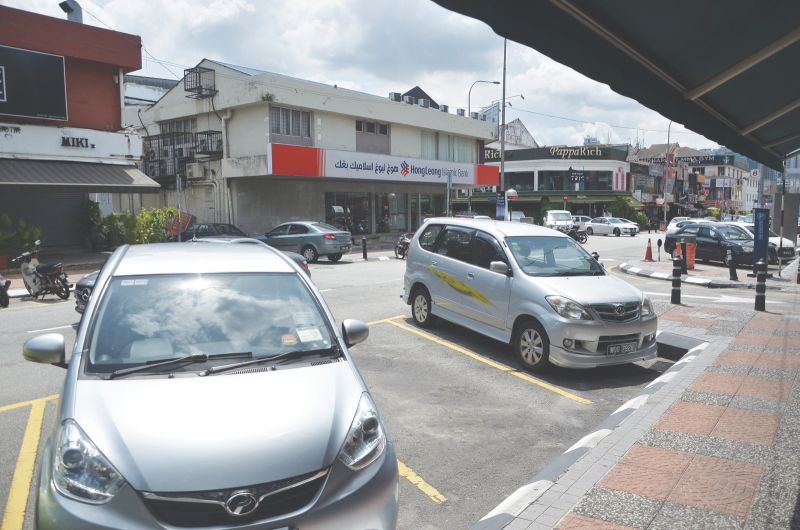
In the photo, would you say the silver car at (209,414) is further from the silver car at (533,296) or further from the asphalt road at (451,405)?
the silver car at (533,296)

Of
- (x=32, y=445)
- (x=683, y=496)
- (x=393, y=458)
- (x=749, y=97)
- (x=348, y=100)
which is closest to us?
(x=393, y=458)

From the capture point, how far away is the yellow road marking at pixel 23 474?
4.03m

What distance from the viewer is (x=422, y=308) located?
10219 millimetres

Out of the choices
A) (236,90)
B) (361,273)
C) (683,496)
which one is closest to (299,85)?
(236,90)

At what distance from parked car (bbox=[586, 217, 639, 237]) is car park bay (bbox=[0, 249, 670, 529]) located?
Result: 38752 millimetres

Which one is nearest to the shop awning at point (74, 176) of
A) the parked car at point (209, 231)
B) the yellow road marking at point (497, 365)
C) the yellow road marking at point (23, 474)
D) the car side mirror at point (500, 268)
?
the parked car at point (209, 231)

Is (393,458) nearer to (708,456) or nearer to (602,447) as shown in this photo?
(602,447)

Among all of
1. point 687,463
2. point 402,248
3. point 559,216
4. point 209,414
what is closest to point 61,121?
point 402,248

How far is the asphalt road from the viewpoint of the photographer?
15.3ft

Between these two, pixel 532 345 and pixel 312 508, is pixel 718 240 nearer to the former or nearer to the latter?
pixel 532 345

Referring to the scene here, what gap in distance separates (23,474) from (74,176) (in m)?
18.2

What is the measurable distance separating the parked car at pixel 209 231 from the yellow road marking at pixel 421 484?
21.0 metres

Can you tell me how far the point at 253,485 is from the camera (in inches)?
107

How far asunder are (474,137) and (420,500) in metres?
38.3
